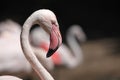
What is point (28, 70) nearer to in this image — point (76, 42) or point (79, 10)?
point (76, 42)

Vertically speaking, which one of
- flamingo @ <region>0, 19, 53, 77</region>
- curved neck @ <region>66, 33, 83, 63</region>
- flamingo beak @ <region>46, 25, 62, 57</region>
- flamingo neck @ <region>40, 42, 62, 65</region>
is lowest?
flamingo beak @ <region>46, 25, 62, 57</region>

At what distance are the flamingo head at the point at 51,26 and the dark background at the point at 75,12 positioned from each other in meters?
8.05

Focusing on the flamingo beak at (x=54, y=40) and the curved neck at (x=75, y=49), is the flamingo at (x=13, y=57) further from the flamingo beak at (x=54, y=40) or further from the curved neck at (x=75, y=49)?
the flamingo beak at (x=54, y=40)

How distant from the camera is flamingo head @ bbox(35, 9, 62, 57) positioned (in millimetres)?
2645

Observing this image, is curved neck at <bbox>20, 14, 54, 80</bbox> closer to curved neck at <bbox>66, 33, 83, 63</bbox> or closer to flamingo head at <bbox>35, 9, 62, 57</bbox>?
flamingo head at <bbox>35, 9, 62, 57</bbox>

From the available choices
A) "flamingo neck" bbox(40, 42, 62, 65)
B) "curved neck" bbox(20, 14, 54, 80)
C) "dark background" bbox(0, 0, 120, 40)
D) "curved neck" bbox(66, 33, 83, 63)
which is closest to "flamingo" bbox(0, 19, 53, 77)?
"flamingo neck" bbox(40, 42, 62, 65)

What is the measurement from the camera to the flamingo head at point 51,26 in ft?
8.68

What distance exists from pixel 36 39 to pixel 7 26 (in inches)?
22.5

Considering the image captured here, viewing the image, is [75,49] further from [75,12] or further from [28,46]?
[28,46]

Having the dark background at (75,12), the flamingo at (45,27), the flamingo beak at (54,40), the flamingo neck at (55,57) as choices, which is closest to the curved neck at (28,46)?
the flamingo at (45,27)

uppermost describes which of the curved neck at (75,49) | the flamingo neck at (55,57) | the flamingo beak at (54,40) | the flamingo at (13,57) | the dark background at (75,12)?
the dark background at (75,12)

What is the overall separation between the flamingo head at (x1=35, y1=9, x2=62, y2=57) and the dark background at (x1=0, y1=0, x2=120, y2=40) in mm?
8047

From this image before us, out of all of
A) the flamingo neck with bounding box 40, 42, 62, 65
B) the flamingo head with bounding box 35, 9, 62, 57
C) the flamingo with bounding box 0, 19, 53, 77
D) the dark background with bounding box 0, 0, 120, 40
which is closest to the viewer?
the flamingo head with bounding box 35, 9, 62, 57

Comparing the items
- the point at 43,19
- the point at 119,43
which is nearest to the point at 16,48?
the point at 43,19
